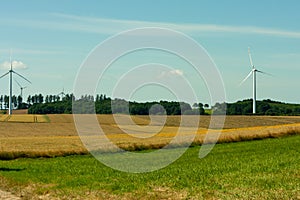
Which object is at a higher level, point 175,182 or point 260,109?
point 260,109

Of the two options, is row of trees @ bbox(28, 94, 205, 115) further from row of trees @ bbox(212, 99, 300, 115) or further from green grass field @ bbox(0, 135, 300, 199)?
row of trees @ bbox(212, 99, 300, 115)

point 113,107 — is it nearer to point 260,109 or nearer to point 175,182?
point 175,182

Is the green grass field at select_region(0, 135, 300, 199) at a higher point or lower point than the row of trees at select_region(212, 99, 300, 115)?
A: lower

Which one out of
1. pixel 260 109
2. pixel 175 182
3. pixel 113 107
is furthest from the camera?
pixel 260 109

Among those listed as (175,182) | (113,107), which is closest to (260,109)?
(113,107)

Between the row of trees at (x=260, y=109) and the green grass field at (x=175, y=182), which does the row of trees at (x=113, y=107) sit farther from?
the row of trees at (x=260, y=109)

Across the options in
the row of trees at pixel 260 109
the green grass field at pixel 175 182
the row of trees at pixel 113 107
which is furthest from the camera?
the row of trees at pixel 260 109

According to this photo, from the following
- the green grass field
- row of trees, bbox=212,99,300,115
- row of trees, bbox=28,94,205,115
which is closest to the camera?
the green grass field

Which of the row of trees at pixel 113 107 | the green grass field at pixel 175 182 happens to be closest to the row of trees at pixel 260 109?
the row of trees at pixel 113 107

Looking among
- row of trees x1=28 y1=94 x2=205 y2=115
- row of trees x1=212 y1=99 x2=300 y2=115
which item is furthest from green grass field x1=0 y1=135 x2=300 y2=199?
row of trees x1=212 y1=99 x2=300 y2=115

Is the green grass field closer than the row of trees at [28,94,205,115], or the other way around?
the green grass field

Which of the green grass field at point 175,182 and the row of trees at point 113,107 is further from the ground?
the row of trees at point 113,107

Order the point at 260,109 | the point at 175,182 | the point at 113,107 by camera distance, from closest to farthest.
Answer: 1. the point at 175,182
2. the point at 113,107
3. the point at 260,109

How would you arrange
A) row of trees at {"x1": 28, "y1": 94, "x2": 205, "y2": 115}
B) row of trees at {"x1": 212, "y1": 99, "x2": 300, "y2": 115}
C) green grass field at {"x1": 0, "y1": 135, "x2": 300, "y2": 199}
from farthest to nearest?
row of trees at {"x1": 212, "y1": 99, "x2": 300, "y2": 115} < row of trees at {"x1": 28, "y1": 94, "x2": 205, "y2": 115} < green grass field at {"x1": 0, "y1": 135, "x2": 300, "y2": 199}
